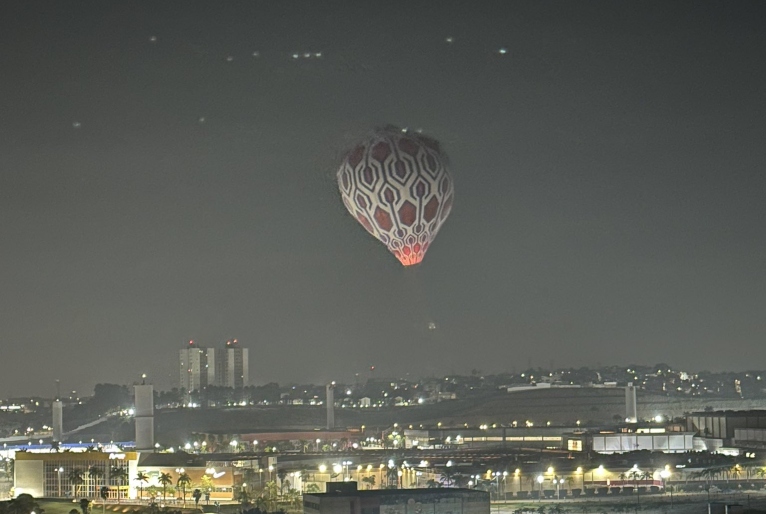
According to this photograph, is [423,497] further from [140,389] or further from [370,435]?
[370,435]

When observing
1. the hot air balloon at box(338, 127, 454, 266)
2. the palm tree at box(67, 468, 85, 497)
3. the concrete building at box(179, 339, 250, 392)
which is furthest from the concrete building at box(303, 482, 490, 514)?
the concrete building at box(179, 339, 250, 392)

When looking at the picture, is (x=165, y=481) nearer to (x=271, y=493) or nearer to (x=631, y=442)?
(x=271, y=493)

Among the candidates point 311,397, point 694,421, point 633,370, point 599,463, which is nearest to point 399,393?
point 311,397

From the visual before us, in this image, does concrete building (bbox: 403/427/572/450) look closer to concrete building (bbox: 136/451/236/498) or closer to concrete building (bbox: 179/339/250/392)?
concrete building (bbox: 136/451/236/498)

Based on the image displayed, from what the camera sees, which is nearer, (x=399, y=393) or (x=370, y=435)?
(x=370, y=435)

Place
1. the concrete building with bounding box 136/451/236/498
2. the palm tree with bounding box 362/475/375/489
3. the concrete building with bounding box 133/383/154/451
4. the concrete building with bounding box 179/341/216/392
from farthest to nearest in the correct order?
the concrete building with bounding box 179/341/216/392, the concrete building with bounding box 133/383/154/451, the palm tree with bounding box 362/475/375/489, the concrete building with bounding box 136/451/236/498
